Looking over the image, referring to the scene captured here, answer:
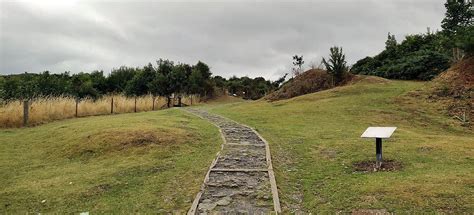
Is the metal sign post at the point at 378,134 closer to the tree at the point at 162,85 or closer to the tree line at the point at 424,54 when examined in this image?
the tree line at the point at 424,54

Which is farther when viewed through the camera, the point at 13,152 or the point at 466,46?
the point at 466,46

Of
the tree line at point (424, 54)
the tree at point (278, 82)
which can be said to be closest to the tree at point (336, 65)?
the tree line at point (424, 54)

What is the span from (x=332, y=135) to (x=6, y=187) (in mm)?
9106

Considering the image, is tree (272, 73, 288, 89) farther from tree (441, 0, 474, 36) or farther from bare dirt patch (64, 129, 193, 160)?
bare dirt patch (64, 129, 193, 160)

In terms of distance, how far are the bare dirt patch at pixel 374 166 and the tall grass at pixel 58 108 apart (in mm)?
14149

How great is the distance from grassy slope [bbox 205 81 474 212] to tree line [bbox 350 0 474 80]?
13.6 m

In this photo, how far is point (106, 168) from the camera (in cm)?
880

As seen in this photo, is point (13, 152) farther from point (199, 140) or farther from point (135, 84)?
point (135, 84)

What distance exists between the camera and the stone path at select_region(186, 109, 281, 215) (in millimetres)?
6341

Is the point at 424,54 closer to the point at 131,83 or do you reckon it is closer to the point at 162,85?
the point at 162,85

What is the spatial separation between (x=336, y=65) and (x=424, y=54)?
9604mm

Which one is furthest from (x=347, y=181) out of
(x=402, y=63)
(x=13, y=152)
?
(x=402, y=63)

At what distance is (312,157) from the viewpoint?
9.74 metres

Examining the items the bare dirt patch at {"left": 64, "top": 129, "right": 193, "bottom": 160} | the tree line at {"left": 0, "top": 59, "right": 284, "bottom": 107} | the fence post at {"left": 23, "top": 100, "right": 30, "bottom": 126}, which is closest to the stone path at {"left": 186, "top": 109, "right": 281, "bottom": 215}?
the bare dirt patch at {"left": 64, "top": 129, "right": 193, "bottom": 160}
